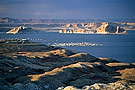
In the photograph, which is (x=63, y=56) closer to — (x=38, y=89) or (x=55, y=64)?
(x=55, y=64)

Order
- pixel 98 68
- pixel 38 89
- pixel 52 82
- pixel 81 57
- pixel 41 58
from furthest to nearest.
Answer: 1. pixel 81 57
2. pixel 41 58
3. pixel 98 68
4. pixel 52 82
5. pixel 38 89

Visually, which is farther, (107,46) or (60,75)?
(107,46)

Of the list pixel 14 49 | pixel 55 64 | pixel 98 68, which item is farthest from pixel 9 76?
pixel 14 49

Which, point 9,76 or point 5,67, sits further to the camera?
point 5,67

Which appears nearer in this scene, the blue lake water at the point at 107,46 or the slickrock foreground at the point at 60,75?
the slickrock foreground at the point at 60,75

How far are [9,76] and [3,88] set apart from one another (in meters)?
6.79

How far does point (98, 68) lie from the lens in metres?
23.8

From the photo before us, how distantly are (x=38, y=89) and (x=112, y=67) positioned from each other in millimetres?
15554

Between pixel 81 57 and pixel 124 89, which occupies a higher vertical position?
pixel 124 89

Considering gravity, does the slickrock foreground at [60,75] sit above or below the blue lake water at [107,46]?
above

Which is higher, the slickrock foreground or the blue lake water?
the slickrock foreground

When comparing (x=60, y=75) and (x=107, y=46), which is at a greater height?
(x=60, y=75)

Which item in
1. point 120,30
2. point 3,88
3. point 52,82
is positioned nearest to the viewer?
point 3,88

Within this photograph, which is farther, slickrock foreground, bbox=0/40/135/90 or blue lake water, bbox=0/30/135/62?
blue lake water, bbox=0/30/135/62
